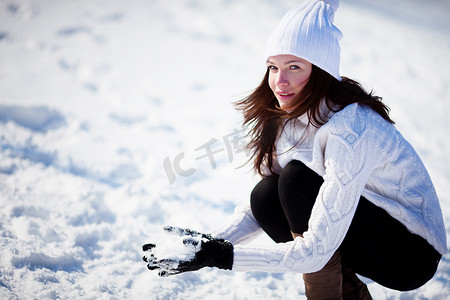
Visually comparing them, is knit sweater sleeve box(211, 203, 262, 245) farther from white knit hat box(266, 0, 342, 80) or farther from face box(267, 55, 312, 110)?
white knit hat box(266, 0, 342, 80)

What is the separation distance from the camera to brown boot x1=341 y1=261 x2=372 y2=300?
1436 millimetres

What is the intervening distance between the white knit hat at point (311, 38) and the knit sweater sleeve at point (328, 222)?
30 cm

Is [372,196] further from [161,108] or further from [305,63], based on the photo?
[161,108]

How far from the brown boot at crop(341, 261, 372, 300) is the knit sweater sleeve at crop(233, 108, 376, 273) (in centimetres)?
37

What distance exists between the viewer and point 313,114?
52.1 inches

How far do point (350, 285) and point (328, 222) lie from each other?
1.59 feet

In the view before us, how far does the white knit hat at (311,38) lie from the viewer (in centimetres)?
130

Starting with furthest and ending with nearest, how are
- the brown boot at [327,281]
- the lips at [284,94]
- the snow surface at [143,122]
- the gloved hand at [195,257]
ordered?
the snow surface at [143,122] → the lips at [284,94] → the brown boot at [327,281] → the gloved hand at [195,257]

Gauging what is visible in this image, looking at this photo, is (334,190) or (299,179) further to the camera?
(299,179)

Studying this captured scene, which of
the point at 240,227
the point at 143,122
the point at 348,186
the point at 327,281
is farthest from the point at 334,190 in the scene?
the point at 143,122

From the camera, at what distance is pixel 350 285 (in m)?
1.44

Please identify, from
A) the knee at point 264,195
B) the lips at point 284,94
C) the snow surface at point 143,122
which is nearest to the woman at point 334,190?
the lips at point 284,94

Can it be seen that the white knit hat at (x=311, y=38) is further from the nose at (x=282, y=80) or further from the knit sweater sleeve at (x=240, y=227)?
the knit sweater sleeve at (x=240, y=227)

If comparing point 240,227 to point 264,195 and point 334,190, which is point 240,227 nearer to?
point 264,195
